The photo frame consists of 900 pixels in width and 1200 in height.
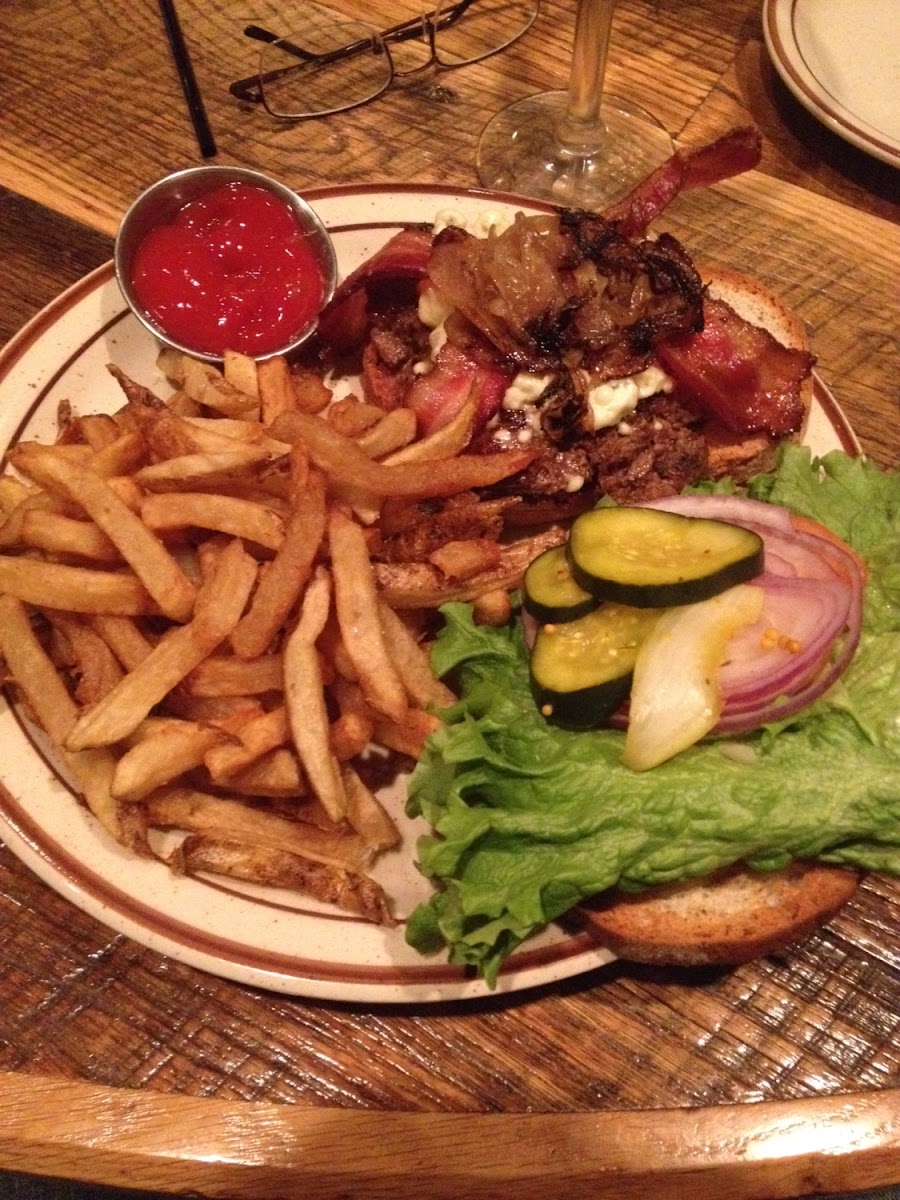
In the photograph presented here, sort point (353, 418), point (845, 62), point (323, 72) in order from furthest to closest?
point (323, 72)
point (845, 62)
point (353, 418)

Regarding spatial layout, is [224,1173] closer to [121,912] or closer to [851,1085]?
[121,912]

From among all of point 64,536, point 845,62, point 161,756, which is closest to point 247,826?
point 161,756

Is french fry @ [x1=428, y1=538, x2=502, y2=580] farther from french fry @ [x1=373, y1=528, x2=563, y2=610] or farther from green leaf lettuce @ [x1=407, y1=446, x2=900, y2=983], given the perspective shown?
green leaf lettuce @ [x1=407, y1=446, x2=900, y2=983]

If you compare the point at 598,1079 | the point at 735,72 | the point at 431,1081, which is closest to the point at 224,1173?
the point at 431,1081

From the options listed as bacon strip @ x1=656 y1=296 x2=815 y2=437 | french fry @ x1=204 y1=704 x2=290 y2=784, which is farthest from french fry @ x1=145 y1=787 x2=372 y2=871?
bacon strip @ x1=656 y1=296 x2=815 y2=437

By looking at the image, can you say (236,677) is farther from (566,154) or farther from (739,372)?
(566,154)
